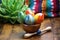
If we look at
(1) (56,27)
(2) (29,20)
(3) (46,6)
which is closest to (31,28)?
(2) (29,20)

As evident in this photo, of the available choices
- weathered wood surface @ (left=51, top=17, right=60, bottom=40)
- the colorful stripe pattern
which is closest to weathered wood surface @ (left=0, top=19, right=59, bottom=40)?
weathered wood surface @ (left=51, top=17, right=60, bottom=40)

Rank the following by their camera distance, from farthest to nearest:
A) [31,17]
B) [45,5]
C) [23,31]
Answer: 1. [45,5]
2. [23,31]
3. [31,17]

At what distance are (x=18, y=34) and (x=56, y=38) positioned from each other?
0.34 metres

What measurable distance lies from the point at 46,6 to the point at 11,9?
389mm

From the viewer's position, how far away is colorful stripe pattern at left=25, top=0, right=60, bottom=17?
6.93ft

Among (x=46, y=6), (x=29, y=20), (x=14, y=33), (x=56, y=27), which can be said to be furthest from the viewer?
(x=46, y=6)

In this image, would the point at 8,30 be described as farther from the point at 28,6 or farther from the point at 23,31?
the point at 28,6

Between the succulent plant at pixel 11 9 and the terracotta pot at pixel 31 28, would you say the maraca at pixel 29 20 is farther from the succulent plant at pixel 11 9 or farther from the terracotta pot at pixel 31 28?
the succulent plant at pixel 11 9

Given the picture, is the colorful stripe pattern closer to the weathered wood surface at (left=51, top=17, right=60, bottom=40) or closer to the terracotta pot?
the weathered wood surface at (left=51, top=17, right=60, bottom=40)

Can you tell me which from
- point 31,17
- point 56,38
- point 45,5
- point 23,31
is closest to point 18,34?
point 23,31

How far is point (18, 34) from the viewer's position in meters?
1.77

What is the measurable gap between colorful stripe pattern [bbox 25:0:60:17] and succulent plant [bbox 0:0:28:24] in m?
0.16

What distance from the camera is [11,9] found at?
6.50 feet

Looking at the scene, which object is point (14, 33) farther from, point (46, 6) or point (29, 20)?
point (46, 6)
